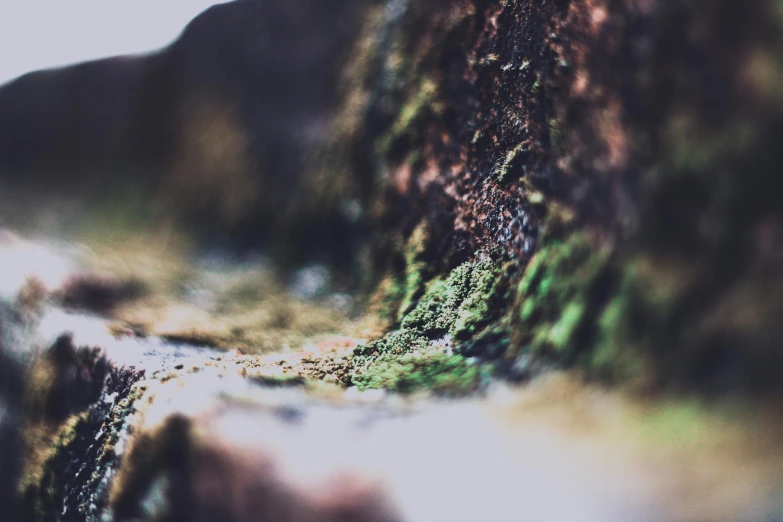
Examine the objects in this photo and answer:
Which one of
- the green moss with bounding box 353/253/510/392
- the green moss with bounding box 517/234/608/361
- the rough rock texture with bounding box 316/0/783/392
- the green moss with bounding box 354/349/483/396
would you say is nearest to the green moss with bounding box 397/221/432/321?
the rough rock texture with bounding box 316/0/783/392

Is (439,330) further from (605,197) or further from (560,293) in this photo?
(605,197)

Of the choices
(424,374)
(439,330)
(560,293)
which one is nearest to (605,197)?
(560,293)

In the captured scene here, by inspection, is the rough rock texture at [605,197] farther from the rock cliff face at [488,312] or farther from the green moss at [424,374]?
the green moss at [424,374]

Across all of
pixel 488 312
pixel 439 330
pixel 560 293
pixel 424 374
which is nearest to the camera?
pixel 560 293

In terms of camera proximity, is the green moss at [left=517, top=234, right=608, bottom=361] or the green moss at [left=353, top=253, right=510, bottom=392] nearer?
the green moss at [left=517, top=234, right=608, bottom=361]

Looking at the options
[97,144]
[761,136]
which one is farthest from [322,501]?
[97,144]

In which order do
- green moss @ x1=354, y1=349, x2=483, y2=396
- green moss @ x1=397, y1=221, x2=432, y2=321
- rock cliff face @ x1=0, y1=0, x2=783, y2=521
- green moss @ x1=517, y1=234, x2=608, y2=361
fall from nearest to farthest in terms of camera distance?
1. rock cliff face @ x1=0, y1=0, x2=783, y2=521
2. green moss @ x1=517, y1=234, x2=608, y2=361
3. green moss @ x1=354, y1=349, x2=483, y2=396
4. green moss @ x1=397, y1=221, x2=432, y2=321

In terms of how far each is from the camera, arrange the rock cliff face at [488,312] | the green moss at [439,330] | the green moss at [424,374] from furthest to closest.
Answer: the green moss at [439,330] → the green moss at [424,374] → the rock cliff face at [488,312]

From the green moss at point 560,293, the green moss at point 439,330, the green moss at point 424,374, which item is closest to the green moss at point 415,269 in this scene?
the green moss at point 439,330

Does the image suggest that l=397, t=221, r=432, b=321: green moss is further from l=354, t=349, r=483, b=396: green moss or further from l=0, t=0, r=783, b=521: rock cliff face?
l=354, t=349, r=483, b=396: green moss
